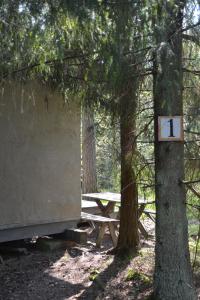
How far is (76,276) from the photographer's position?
723 cm

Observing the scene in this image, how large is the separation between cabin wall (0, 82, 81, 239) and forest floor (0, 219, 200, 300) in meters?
0.77

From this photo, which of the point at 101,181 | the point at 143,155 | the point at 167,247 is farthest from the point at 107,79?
the point at 101,181

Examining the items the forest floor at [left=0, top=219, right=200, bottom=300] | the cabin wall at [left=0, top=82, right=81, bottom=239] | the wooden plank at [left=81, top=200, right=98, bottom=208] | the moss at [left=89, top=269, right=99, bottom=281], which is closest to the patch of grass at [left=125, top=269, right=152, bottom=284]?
the forest floor at [left=0, top=219, right=200, bottom=300]

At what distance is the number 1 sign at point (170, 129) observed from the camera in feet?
→ 17.0

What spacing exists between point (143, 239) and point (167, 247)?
14.5 ft

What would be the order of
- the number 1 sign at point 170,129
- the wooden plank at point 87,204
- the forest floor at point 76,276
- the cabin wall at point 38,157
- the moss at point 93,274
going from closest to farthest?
the number 1 sign at point 170,129, the forest floor at point 76,276, the moss at point 93,274, the cabin wall at point 38,157, the wooden plank at point 87,204

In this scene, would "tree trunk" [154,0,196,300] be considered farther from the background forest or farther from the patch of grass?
the patch of grass

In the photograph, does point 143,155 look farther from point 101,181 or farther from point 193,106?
point 101,181

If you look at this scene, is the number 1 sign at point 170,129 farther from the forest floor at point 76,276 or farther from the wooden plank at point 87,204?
the wooden plank at point 87,204

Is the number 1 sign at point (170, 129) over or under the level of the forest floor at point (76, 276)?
over

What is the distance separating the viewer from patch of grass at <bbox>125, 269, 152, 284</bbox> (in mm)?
6382

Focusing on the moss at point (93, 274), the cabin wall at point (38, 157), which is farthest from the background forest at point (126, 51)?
the cabin wall at point (38, 157)

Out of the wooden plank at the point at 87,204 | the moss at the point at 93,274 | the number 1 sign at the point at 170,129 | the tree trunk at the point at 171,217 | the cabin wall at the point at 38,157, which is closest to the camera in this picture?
the number 1 sign at the point at 170,129

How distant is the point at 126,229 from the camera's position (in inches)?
301
